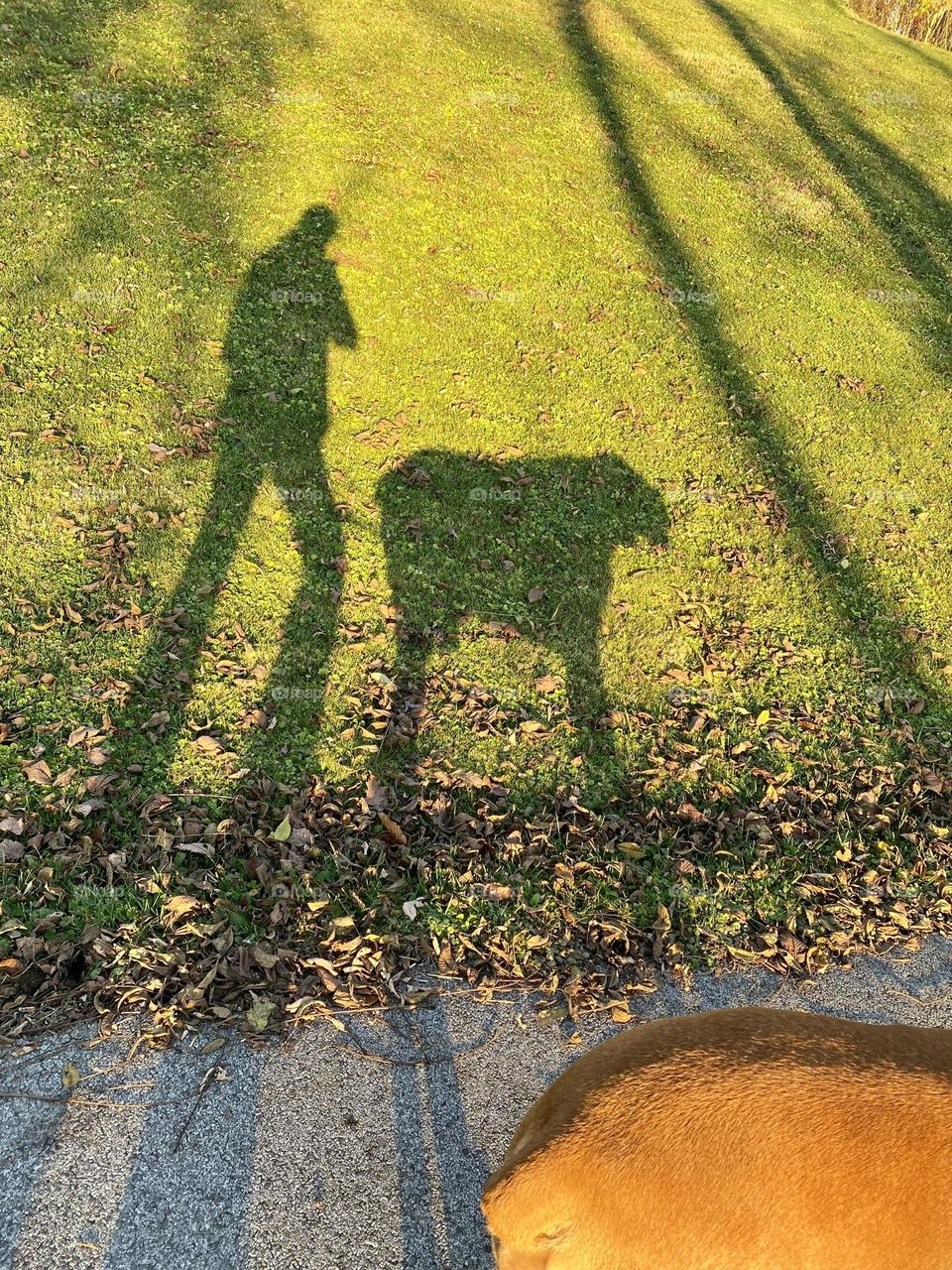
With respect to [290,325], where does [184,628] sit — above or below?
below

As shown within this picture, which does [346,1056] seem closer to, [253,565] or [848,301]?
[253,565]

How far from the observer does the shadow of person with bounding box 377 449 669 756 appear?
20.3 ft

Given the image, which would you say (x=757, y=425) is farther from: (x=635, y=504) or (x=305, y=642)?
(x=305, y=642)

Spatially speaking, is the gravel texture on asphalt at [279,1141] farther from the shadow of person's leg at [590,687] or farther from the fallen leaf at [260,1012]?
the shadow of person's leg at [590,687]

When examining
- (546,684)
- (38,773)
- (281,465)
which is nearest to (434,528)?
(281,465)

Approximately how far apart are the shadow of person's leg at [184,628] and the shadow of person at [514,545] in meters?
1.17

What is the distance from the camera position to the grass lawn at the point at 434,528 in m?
4.51

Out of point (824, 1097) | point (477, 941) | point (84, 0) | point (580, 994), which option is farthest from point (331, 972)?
point (84, 0)

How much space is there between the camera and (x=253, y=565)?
246 inches

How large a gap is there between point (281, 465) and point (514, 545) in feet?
6.71

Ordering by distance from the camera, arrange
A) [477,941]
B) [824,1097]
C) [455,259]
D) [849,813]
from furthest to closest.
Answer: [455,259] → [849,813] → [477,941] → [824,1097]

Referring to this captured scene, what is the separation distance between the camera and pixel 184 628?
A: 5.70 m

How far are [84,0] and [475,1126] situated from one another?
14811 mm

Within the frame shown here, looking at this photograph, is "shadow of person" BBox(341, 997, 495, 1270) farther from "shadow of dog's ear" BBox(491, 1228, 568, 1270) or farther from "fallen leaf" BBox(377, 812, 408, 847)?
"shadow of dog's ear" BBox(491, 1228, 568, 1270)
